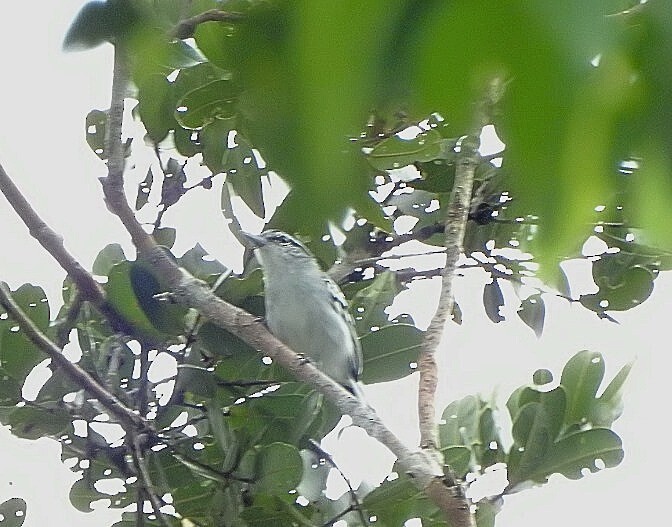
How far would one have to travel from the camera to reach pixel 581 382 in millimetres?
1700

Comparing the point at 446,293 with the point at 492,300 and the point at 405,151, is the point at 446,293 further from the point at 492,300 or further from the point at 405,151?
the point at 492,300

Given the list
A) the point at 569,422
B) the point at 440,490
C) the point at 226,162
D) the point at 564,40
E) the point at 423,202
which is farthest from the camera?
the point at 423,202

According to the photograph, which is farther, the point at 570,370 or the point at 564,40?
the point at 570,370

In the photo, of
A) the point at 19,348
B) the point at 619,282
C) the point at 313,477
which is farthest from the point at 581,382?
the point at 19,348

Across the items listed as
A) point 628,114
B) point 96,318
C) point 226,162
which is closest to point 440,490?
point 226,162

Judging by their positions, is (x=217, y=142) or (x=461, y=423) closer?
(x=217, y=142)

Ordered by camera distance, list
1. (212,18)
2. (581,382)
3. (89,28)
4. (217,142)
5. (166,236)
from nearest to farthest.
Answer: (89,28)
(212,18)
(217,142)
(581,382)
(166,236)

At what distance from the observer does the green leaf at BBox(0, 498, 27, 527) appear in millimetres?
1676

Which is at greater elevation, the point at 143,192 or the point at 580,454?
the point at 143,192

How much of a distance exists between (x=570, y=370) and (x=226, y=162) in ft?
2.40

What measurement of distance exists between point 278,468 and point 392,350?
1.13 ft

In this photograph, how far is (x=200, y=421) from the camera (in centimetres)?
164

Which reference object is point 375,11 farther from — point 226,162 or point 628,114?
point 226,162

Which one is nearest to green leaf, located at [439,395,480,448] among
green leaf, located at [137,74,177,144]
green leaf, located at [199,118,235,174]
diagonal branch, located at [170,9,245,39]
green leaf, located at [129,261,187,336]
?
green leaf, located at [129,261,187,336]
